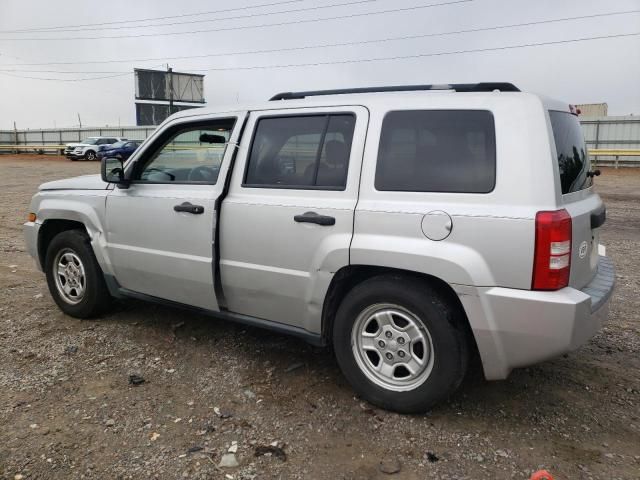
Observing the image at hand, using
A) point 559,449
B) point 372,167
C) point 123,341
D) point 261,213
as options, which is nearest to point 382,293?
point 372,167

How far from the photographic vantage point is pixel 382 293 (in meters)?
3.17

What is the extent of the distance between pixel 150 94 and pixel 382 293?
47.4 m

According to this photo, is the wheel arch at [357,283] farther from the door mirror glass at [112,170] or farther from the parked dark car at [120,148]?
the parked dark car at [120,148]

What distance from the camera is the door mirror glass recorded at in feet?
14.2

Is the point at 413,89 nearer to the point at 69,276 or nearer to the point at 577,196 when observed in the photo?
the point at 577,196

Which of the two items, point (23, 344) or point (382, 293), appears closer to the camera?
point (382, 293)

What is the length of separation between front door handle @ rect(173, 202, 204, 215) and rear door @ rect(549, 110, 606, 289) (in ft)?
7.66

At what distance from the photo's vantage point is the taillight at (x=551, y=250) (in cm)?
273

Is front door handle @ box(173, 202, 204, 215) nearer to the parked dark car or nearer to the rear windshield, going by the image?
the rear windshield

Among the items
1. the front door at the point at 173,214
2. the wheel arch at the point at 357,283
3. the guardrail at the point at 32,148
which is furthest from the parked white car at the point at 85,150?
the wheel arch at the point at 357,283

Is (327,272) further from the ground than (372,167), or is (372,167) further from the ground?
(372,167)

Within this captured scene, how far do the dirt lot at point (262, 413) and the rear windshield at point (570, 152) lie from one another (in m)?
1.37

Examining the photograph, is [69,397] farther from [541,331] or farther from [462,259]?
[541,331]

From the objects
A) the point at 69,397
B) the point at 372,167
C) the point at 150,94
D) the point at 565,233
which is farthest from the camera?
the point at 150,94
